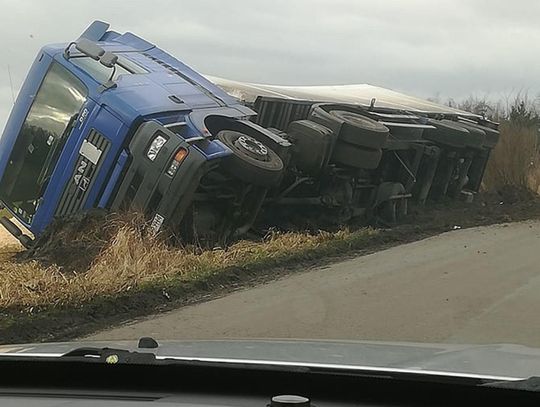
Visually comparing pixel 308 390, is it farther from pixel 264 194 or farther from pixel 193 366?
pixel 264 194

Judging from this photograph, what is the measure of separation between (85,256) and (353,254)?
13.5 ft

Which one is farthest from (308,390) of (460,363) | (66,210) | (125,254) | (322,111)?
(322,111)

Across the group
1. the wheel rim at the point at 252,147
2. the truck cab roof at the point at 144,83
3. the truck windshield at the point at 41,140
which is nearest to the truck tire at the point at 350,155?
the truck cab roof at the point at 144,83

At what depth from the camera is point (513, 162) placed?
2298 centimetres

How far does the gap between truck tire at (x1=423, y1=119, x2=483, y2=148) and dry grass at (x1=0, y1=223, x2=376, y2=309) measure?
17.8 ft

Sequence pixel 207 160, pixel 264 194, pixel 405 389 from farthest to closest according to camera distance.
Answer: pixel 264 194 → pixel 207 160 → pixel 405 389

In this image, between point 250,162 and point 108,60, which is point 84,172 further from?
point 250,162

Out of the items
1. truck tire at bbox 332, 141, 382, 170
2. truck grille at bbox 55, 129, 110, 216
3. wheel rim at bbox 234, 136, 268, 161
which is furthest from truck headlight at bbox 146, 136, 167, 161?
truck tire at bbox 332, 141, 382, 170

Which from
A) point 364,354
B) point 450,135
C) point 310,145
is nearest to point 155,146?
point 310,145

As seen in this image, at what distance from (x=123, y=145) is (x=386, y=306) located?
4.81 m

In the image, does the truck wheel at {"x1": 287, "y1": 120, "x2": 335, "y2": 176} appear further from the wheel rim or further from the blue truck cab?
the wheel rim

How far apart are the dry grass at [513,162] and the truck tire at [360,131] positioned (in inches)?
351

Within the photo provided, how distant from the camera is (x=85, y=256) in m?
10.9

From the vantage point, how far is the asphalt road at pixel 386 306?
298 inches
